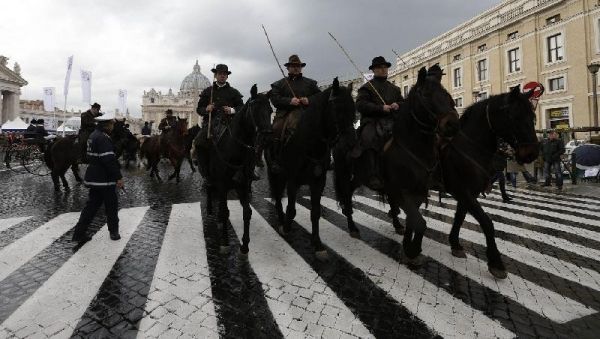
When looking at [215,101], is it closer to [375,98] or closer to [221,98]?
[221,98]

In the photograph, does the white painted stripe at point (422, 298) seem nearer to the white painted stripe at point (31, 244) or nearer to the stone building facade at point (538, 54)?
the white painted stripe at point (31, 244)

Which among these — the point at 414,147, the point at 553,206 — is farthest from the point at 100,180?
the point at 553,206

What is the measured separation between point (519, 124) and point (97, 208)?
656cm

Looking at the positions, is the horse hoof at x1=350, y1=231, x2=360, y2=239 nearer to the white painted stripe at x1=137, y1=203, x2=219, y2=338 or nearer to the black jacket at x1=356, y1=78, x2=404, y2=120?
the black jacket at x1=356, y1=78, x2=404, y2=120

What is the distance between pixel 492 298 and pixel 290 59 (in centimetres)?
515

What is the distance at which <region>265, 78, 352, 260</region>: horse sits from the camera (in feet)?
16.8

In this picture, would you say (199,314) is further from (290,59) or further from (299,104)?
(290,59)

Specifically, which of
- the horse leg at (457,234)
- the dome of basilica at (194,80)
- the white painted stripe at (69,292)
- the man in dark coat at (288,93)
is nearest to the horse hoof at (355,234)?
the horse leg at (457,234)

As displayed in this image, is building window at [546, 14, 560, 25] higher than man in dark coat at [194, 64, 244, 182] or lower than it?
higher

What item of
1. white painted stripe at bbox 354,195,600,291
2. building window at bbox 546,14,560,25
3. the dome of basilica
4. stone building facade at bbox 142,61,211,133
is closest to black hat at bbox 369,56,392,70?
white painted stripe at bbox 354,195,600,291

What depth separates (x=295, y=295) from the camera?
3.98 metres

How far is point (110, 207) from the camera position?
6273mm

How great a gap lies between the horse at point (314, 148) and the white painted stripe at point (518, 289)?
1.83m

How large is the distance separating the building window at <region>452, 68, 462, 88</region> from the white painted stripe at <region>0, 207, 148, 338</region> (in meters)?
45.7
